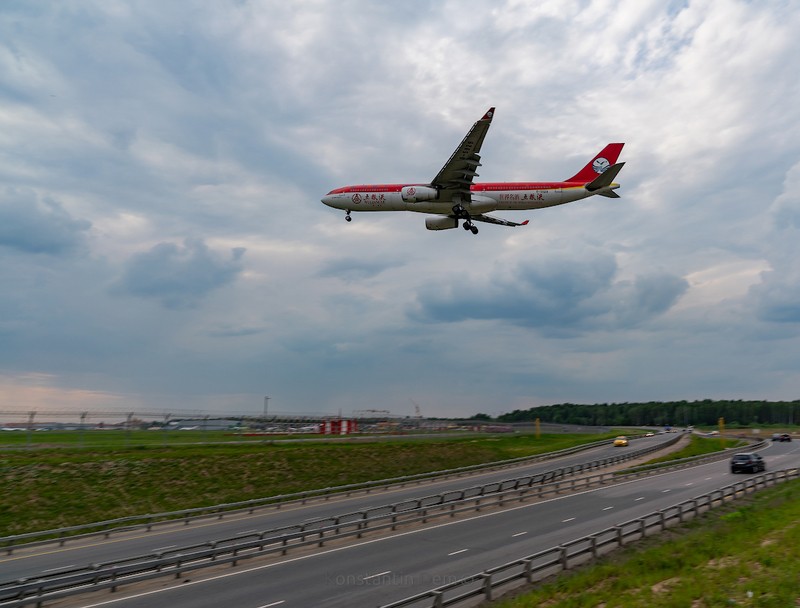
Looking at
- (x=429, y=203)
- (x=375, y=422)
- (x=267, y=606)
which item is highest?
(x=429, y=203)

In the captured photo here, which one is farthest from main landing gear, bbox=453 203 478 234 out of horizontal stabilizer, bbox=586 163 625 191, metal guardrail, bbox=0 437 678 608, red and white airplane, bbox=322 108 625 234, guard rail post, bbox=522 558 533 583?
guard rail post, bbox=522 558 533 583

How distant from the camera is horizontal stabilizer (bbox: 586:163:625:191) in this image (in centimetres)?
3681

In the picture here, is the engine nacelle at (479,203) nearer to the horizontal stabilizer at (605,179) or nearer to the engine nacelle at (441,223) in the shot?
the engine nacelle at (441,223)

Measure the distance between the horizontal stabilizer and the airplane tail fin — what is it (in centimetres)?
359

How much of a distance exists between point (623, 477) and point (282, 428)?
55590 millimetres

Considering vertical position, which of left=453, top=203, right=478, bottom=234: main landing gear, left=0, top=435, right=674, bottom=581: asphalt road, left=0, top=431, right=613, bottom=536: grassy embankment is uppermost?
left=453, top=203, right=478, bottom=234: main landing gear

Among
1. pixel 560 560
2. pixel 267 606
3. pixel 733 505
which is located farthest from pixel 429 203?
pixel 267 606

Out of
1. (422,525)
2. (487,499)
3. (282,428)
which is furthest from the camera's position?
(282,428)

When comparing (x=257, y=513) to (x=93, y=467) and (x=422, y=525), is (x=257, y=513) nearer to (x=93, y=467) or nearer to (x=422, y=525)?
(x=422, y=525)

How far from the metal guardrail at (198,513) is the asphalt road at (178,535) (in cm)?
38

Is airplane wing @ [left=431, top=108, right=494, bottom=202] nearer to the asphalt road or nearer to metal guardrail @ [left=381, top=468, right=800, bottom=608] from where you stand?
the asphalt road

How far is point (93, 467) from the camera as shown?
4050 cm

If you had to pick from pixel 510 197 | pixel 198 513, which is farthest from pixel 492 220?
pixel 198 513

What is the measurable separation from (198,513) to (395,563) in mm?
16541
